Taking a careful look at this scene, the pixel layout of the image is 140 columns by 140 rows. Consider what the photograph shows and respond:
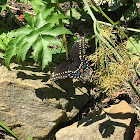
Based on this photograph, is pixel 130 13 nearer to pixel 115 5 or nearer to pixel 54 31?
pixel 115 5

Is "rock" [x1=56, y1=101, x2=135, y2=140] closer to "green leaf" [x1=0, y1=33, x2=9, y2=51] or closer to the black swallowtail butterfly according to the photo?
the black swallowtail butterfly

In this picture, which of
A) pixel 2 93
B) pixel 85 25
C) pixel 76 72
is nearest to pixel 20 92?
pixel 2 93

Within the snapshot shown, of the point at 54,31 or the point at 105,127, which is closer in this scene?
the point at 54,31

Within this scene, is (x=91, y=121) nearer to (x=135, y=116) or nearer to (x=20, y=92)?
(x=135, y=116)

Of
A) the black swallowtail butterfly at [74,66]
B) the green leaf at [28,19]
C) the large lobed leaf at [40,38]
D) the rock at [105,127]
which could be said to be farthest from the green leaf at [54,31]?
the rock at [105,127]

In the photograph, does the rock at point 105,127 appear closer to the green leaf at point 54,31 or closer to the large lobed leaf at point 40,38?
the large lobed leaf at point 40,38

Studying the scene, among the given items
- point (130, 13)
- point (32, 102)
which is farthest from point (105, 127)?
point (130, 13)
